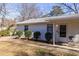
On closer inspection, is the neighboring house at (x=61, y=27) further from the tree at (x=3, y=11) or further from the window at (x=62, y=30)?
the tree at (x=3, y=11)

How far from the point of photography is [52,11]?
30.7 metres

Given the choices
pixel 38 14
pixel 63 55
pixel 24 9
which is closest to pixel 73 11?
pixel 38 14

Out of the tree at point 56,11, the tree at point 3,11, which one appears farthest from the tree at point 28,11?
the tree at point 3,11

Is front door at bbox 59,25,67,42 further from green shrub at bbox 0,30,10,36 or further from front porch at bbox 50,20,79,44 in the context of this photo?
Result: green shrub at bbox 0,30,10,36

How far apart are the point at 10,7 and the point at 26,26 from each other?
5.06m

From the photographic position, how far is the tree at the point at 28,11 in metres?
29.3

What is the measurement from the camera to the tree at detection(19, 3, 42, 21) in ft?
96.1

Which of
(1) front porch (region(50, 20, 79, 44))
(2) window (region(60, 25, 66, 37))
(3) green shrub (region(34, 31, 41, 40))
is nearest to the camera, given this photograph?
(1) front porch (region(50, 20, 79, 44))

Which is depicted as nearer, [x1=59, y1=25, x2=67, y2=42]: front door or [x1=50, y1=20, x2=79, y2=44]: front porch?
[x1=50, y1=20, x2=79, y2=44]: front porch

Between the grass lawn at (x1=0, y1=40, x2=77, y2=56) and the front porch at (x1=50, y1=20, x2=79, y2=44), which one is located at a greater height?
the front porch at (x1=50, y1=20, x2=79, y2=44)

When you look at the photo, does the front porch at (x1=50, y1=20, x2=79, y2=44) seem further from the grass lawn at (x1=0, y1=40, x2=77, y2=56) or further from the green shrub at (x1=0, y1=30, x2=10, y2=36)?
the green shrub at (x1=0, y1=30, x2=10, y2=36)

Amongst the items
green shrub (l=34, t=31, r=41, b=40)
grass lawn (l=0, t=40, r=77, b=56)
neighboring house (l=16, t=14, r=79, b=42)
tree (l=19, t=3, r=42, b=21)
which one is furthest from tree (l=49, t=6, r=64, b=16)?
grass lawn (l=0, t=40, r=77, b=56)

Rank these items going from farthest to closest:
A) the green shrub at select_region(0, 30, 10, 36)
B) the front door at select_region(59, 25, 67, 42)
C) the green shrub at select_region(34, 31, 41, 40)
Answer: the green shrub at select_region(0, 30, 10, 36) < the green shrub at select_region(34, 31, 41, 40) < the front door at select_region(59, 25, 67, 42)

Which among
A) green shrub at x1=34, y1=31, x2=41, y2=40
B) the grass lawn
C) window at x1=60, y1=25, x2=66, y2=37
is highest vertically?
window at x1=60, y1=25, x2=66, y2=37
